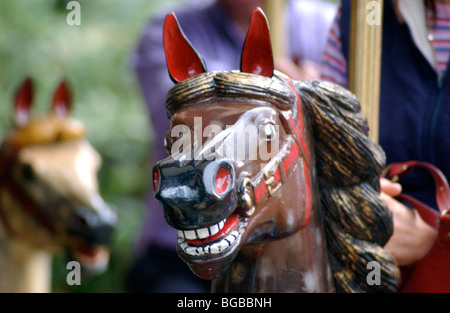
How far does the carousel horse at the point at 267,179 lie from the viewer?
1125 millimetres

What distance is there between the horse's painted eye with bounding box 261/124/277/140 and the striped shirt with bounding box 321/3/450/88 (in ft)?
2.11

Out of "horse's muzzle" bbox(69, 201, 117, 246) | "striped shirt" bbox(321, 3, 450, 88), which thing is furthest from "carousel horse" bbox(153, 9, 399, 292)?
"horse's muzzle" bbox(69, 201, 117, 246)

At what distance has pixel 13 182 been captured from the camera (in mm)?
2510

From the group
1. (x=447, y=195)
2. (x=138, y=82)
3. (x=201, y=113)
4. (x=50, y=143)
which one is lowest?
(x=447, y=195)

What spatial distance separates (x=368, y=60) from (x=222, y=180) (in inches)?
27.3

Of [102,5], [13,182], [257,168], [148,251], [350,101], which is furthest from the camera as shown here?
[102,5]

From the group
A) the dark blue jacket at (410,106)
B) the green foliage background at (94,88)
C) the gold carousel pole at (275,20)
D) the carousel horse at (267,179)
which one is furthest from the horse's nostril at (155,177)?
the green foliage background at (94,88)

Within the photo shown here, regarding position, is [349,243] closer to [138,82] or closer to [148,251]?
[148,251]

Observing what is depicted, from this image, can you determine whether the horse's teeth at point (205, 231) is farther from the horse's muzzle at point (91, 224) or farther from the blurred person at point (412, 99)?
the horse's muzzle at point (91, 224)

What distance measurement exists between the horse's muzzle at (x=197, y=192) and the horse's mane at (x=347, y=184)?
194 millimetres

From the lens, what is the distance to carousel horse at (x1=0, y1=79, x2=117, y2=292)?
2508 millimetres

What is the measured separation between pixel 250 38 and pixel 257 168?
0.26 m

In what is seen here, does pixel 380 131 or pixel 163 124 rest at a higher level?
pixel 163 124

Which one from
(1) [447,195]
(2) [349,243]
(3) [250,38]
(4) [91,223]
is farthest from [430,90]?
(4) [91,223]
